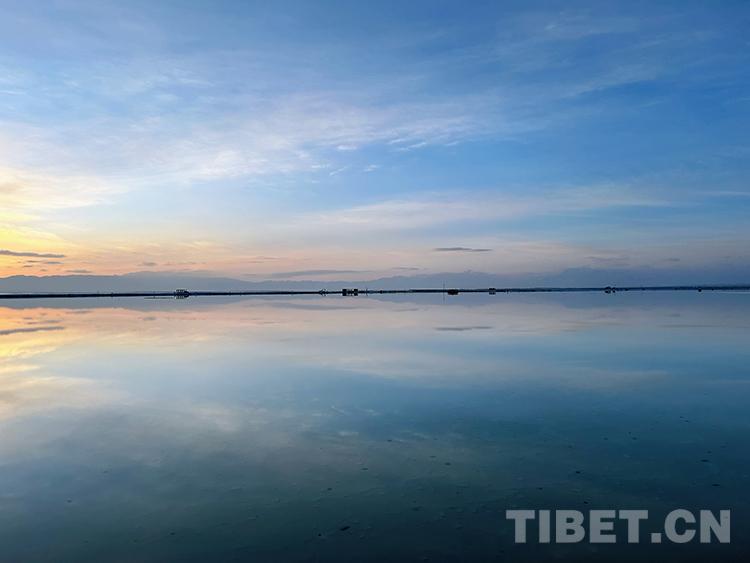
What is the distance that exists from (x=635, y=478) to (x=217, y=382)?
16521mm

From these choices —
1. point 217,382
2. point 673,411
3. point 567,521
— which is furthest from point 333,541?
point 217,382

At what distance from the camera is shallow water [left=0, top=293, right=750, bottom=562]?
888cm

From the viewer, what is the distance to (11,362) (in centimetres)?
2934

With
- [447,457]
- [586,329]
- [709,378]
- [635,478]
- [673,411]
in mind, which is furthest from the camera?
[586,329]

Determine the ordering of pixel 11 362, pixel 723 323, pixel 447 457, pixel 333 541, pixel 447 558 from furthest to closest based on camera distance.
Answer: pixel 723 323
pixel 11 362
pixel 447 457
pixel 333 541
pixel 447 558

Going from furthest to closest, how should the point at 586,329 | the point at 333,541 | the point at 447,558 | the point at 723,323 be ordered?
the point at 723,323 < the point at 586,329 < the point at 333,541 < the point at 447,558

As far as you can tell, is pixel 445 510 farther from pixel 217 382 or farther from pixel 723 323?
pixel 723 323

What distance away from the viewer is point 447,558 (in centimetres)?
820

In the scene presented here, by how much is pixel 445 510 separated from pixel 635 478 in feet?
14.3

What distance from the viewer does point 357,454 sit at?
1306cm

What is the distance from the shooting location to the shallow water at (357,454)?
29.1 ft

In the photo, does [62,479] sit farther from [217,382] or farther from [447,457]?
[217,382]

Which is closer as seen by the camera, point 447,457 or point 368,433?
point 447,457

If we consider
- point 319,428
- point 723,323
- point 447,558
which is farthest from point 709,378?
point 723,323
